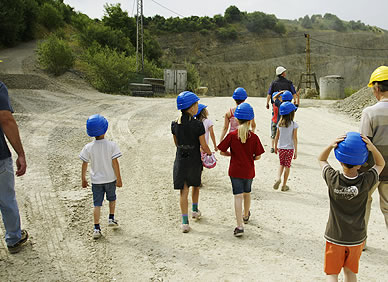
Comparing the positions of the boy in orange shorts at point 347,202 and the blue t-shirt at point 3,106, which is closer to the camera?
the boy in orange shorts at point 347,202

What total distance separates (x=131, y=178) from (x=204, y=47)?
53746 millimetres

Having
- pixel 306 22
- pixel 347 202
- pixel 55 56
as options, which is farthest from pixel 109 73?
pixel 306 22

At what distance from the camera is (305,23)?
3059 inches

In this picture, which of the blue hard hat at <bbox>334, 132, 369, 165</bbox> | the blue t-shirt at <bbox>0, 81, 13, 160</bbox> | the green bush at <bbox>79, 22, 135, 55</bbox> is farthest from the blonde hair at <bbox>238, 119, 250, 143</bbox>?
the green bush at <bbox>79, 22, 135, 55</bbox>

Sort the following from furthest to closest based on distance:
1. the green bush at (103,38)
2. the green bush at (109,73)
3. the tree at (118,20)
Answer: the tree at (118,20), the green bush at (103,38), the green bush at (109,73)

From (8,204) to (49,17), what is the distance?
40.9 metres

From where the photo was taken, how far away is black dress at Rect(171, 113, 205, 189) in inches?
187

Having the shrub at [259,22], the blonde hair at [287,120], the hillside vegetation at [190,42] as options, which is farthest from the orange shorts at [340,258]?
the shrub at [259,22]

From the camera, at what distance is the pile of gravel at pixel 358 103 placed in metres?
15.3

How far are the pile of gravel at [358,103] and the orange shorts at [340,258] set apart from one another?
1279 centimetres

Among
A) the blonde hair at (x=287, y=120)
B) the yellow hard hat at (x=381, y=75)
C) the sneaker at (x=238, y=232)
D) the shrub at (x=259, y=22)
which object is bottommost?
the sneaker at (x=238, y=232)

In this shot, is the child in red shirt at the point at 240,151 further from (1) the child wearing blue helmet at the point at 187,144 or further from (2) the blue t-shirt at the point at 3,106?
(2) the blue t-shirt at the point at 3,106

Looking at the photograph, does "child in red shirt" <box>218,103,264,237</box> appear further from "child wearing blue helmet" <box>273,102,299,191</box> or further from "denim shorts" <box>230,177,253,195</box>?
"child wearing blue helmet" <box>273,102,299,191</box>

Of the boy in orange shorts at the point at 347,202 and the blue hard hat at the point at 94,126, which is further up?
the blue hard hat at the point at 94,126
